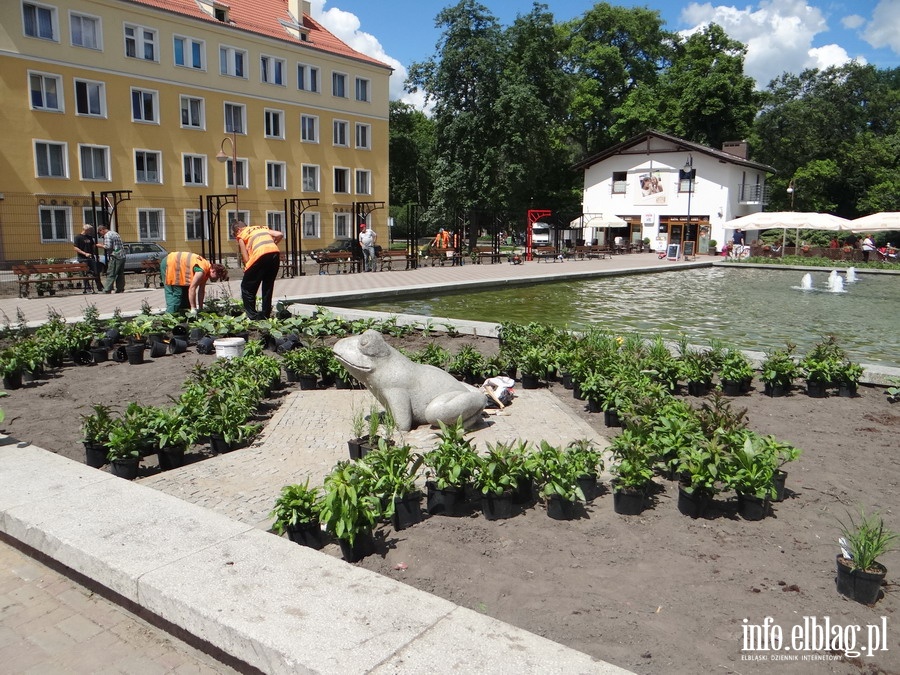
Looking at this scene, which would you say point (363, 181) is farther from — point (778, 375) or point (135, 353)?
point (778, 375)

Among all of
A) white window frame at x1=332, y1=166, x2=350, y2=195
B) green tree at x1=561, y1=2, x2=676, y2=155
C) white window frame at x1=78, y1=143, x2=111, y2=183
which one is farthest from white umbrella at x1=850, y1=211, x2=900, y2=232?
white window frame at x1=78, y1=143, x2=111, y2=183

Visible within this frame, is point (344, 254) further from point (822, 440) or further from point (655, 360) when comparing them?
point (822, 440)

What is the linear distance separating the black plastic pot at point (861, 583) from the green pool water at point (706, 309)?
24.9 feet

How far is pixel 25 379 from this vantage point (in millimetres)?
8266

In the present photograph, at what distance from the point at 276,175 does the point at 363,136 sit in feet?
22.8

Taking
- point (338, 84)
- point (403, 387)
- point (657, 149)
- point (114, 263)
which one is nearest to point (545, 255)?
point (338, 84)

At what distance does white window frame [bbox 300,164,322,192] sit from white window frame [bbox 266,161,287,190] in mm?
1162

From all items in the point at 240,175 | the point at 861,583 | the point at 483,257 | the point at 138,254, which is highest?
the point at 240,175

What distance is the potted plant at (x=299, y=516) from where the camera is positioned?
395 centimetres

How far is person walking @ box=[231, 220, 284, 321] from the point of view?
11.2m

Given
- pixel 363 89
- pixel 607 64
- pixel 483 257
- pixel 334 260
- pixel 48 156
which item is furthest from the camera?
pixel 607 64

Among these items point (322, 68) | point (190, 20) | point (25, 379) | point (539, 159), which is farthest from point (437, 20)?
point (25, 379)

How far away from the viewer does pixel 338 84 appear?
42.7 m

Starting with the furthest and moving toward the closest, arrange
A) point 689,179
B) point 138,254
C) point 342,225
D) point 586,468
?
1. point 689,179
2. point 342,225
3. point 138,254
4. point 586,468
